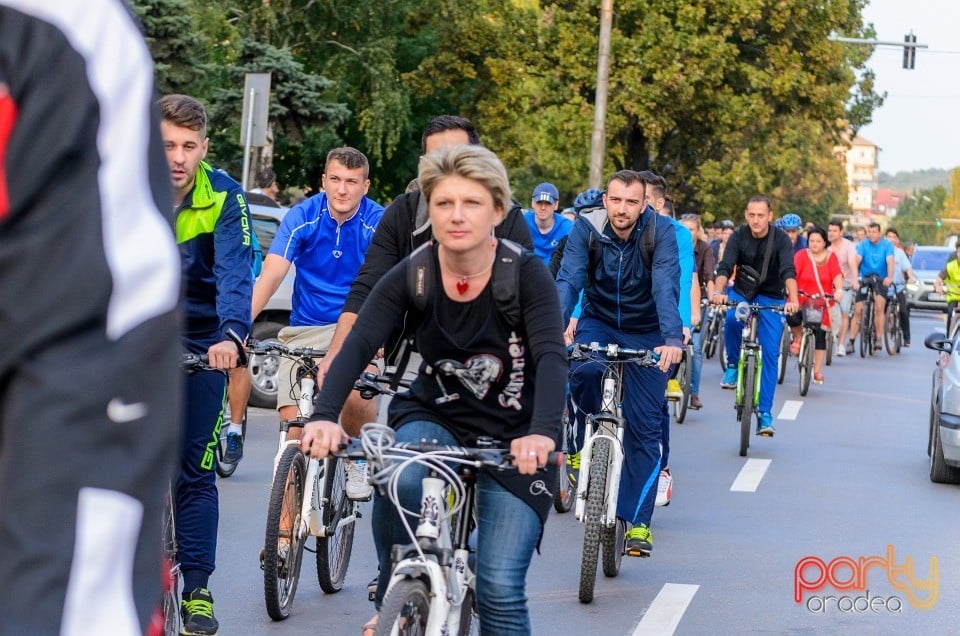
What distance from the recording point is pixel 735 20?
40156 mm

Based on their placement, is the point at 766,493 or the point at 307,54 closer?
the point at 766,493

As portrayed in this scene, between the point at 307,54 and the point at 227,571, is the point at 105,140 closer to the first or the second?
the point at 227,571

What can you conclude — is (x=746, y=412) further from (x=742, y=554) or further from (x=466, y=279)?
(x=466, y=279)

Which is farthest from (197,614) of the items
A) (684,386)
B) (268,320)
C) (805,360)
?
(805,360)

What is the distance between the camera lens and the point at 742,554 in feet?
27.5

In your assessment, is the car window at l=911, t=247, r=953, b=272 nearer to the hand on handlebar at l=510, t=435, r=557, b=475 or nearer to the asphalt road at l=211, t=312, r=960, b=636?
the asphalt road at l=211, t=312, r=960, b=636

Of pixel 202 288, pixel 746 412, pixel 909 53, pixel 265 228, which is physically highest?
pixel 909 53

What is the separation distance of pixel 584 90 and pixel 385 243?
36072 millimetres

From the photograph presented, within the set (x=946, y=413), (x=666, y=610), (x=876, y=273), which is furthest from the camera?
(x=876, y=273)

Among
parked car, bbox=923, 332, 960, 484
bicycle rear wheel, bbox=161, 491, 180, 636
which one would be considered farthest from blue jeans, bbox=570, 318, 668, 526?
parked car, bbox=923, 332, 960, 484

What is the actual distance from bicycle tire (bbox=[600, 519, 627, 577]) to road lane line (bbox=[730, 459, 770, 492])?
3.09m

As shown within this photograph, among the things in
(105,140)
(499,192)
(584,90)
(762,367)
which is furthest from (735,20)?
(105,140)

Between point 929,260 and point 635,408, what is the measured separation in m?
42.9

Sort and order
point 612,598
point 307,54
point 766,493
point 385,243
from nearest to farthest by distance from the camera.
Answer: point 385,243, point 612,598, point 766,493, point 307,54
